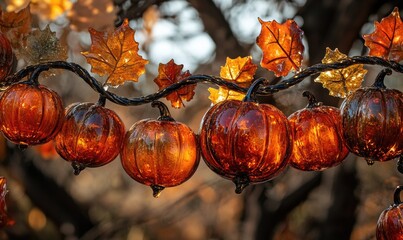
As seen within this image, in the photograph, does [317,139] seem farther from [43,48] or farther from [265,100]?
[265,100]

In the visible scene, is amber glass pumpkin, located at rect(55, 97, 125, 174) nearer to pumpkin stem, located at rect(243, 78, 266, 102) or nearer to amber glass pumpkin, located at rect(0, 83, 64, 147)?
amber glass pumpkin, located at rect(0, 83, 64, 147)

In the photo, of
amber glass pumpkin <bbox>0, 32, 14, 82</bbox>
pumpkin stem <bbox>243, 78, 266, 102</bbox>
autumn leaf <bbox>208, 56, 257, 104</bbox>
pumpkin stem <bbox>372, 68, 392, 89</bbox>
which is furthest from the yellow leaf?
amber glass pumpkin <bbox>0, 32, 14, 82</bbox>

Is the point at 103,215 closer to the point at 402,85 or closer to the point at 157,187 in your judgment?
the point at 402,85

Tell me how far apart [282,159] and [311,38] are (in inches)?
69.9

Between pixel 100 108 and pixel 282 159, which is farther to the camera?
pixel 100 108

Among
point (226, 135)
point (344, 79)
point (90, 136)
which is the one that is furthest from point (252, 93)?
point (90, 136)

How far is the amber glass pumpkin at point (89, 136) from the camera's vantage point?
A: 45.1 inches

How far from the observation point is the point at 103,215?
6336 millimetres

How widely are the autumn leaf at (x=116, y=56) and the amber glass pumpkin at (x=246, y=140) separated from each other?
0.22 metres

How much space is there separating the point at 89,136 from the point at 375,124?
500 millimetres

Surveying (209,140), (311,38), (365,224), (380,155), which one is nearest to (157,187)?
(209,140)

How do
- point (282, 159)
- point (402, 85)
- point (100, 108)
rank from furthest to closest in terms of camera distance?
1. point (402, 85)
2. point (100, 108)
3. point (282, 159)

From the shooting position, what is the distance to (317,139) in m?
1.15

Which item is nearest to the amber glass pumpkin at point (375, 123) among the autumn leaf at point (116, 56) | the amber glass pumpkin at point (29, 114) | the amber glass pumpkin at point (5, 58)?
the autumn leaf at point (116, 56)
